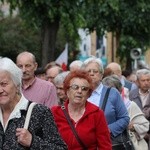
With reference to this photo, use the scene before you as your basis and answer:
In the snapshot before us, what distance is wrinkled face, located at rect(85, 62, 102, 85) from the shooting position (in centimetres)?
864

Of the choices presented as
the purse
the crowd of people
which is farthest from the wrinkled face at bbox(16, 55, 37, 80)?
the purse

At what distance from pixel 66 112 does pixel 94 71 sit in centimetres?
189

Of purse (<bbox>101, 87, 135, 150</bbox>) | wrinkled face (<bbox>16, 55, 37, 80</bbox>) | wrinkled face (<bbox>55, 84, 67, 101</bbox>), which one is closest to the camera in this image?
purse (<bbox>101, 87, 135, 150</bbox>)

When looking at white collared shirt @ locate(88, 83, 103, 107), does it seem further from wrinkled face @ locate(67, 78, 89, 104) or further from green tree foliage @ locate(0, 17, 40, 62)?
Result: green tree foliage @ locate(0, 17, 40, 62)

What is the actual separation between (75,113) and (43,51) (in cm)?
1397

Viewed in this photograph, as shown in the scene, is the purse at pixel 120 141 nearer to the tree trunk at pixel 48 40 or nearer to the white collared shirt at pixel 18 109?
the white collared shirt at pixel 18 109

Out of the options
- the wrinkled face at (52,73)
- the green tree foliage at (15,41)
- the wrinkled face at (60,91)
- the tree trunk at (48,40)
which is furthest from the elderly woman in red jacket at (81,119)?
the green tree foliage at (15,41)

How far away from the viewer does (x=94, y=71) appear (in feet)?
29.2

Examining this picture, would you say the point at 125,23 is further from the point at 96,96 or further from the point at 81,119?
the point at 81,119

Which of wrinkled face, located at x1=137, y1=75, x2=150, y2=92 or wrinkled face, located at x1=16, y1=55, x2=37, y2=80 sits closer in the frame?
wrinkled face, located at x1=16, y1=55, x2=37, y2=80

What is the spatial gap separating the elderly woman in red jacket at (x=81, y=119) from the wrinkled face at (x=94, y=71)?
4.77 feet

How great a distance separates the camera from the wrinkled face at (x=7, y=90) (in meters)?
5.57

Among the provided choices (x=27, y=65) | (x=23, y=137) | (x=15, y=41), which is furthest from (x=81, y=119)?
(x=15, y=41)

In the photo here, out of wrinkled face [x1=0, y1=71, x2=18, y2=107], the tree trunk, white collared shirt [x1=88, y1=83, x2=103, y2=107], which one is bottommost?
white collared shirt [x1=88, y1=83, x2=103, y2=107]
